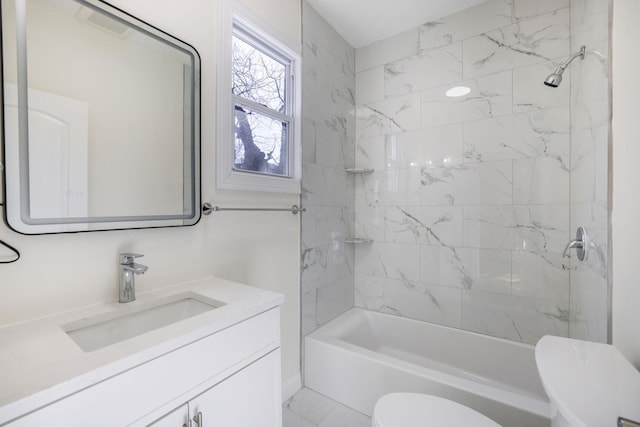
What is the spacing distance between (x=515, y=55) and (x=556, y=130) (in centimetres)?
59

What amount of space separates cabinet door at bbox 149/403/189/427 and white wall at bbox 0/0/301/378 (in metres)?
0.52

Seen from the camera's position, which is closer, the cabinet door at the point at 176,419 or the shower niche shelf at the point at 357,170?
the cabinet door at the point at 176,419

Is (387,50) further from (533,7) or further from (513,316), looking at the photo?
(513,316)

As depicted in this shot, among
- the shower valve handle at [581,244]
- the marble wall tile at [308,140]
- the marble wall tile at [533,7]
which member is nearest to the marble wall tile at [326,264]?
the marble wall tile at [308,140]

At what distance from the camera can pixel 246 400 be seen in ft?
3.12

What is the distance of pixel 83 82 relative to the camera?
94 cm

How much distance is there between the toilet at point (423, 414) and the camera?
3.42 ft

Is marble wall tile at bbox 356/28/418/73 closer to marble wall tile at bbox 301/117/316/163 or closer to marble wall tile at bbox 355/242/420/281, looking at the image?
marble wall tile at bbox 301/117/316/163

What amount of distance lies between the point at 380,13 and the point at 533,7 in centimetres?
101

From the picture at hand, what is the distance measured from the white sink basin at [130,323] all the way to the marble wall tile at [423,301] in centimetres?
172

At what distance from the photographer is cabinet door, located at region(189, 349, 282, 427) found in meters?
0.82

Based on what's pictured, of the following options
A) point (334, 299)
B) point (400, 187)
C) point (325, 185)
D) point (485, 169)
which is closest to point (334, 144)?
point (325, 185)

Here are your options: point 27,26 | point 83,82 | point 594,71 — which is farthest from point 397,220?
point 27,26

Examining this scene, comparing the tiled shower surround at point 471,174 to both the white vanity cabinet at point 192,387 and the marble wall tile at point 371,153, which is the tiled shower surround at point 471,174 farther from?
the white vanity cabinet at point 192,387
